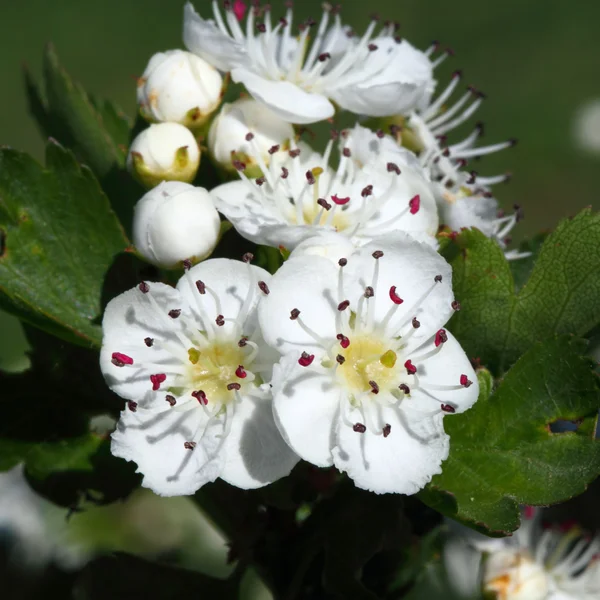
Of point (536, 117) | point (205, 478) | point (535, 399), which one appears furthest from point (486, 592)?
point (536, 117)

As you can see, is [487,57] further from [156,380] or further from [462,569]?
[156,380]

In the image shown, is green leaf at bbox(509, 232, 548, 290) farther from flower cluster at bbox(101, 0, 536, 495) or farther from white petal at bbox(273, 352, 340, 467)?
white petal at bbox(273, 352, 340, 467)

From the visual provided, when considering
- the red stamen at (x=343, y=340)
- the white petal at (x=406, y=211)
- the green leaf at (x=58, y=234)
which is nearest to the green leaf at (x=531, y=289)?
the white petal at (x=406, y=211)

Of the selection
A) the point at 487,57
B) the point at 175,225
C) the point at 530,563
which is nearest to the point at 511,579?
the point at 530,563

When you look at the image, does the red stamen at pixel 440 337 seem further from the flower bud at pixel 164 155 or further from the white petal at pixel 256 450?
the flower bud at pixel 164 155

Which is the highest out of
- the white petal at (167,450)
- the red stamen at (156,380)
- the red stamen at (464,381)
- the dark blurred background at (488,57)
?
the red stamen at (464,381)

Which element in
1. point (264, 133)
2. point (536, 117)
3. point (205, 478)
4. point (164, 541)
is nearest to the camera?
point (205, 478)

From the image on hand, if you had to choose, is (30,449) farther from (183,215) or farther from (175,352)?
(183,215)
